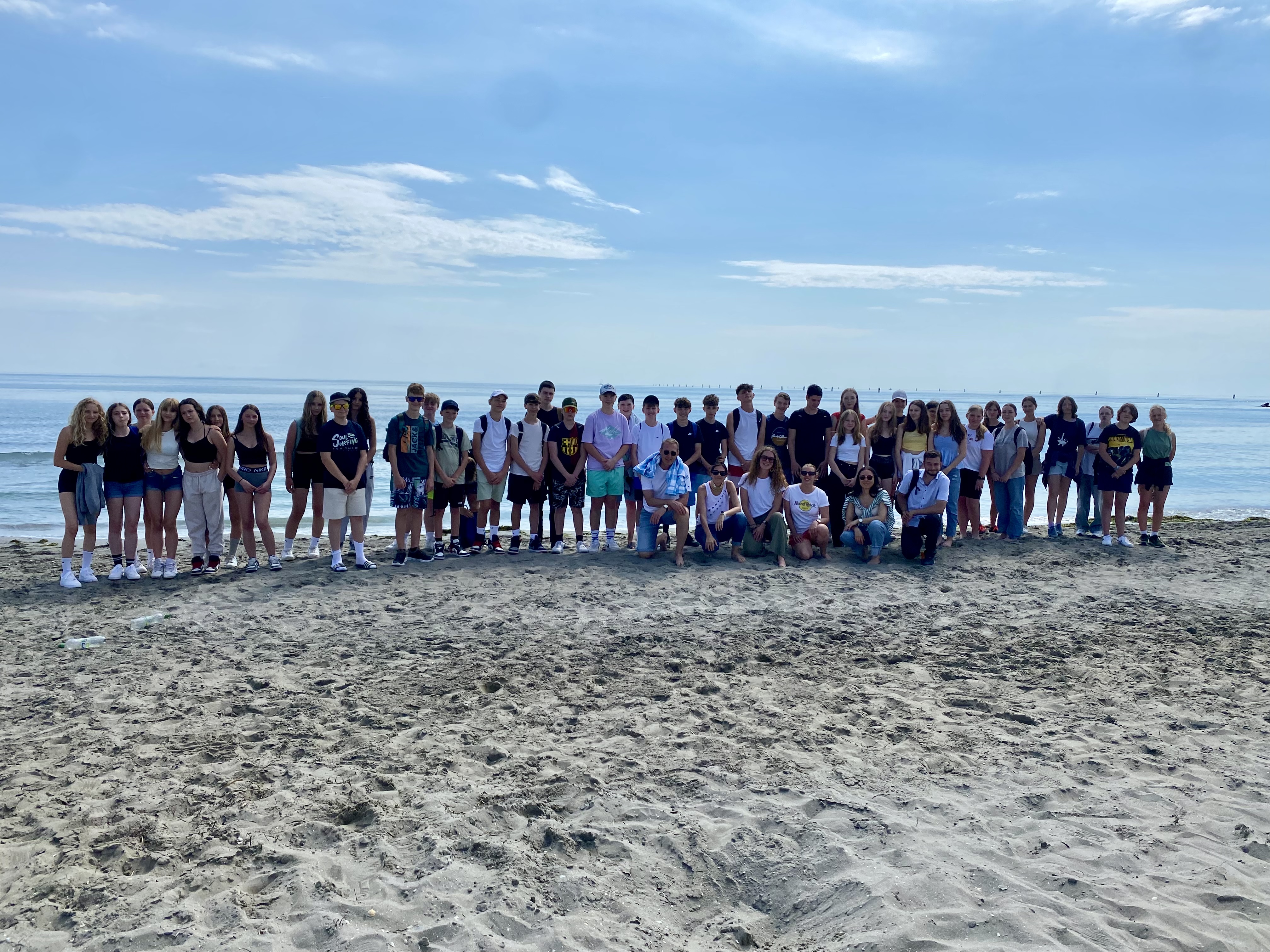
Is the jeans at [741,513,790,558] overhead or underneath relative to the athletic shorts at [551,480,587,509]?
underneath

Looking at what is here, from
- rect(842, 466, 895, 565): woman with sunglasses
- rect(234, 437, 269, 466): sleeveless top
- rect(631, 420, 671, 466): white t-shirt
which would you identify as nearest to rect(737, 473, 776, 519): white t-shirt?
rect(842, 466, 895, 565): woman with sunglasses

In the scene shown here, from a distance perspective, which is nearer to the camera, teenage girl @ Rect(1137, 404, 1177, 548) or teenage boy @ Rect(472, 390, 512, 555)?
teenage boy @ Rect(472, 390, 512, 555)

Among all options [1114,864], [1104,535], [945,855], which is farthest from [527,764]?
[1104,535]

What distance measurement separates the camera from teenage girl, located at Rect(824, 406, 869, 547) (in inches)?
352

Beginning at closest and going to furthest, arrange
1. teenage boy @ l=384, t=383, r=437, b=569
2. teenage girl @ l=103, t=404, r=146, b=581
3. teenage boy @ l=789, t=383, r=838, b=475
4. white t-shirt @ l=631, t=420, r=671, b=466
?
teenage girl @ l=103, t=404, r=146, b=581, teenage boy @ l=384, t=383, r=437, b=569, white t-shirt @ l=631, t=420, r=671, b=466, teenage boy @ l=789, t=383, r=838, b=475

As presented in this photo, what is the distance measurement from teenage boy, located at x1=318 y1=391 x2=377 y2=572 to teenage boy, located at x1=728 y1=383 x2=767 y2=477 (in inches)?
150

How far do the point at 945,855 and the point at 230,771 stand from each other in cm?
312

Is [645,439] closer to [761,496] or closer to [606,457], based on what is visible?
[606,457]

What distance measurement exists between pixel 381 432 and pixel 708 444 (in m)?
28.4

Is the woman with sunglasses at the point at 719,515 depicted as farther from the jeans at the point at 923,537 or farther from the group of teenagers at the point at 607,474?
the jeans at the point at 923,537

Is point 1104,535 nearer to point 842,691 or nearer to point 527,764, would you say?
point 842,691

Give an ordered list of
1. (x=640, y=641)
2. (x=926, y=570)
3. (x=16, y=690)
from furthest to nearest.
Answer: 1. (x=926, y=570)
2. (x=640, y=641)
3. (x=16, y=690)

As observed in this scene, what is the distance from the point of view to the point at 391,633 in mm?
6074

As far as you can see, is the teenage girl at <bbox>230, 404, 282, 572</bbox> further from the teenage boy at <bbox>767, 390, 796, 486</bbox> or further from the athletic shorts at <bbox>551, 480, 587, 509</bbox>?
the teenage boy at <bbox>767, 390, 796, 486</bbox>
